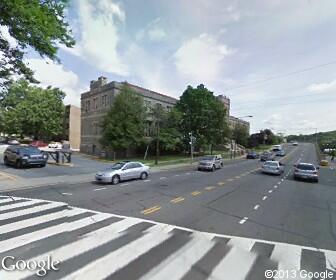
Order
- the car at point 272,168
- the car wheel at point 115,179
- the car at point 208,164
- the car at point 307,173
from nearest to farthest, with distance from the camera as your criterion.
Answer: the car wheel at point 115,179
the car at point 307,173
the car at point 272,168
the car at point 208,164

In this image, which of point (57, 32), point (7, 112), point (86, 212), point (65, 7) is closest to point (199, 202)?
point (86, 212)

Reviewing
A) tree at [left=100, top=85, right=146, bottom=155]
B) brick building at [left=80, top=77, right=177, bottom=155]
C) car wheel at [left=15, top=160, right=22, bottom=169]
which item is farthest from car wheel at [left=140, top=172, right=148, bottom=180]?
brick building at [left=80, top=77, right=177, bottom=155]

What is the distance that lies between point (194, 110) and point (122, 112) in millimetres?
15257

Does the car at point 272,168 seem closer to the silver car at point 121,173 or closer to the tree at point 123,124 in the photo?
the silver car at point 121,173

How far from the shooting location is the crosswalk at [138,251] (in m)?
5.35

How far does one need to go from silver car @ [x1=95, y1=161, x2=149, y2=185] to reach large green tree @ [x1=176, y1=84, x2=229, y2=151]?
26.5 m

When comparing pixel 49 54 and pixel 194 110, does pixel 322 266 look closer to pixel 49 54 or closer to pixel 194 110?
pixel 49 54

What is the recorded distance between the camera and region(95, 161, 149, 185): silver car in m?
17.4

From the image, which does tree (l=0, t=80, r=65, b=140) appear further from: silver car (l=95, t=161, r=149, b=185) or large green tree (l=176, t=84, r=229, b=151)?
silver car (l=95, t=161, r=149, b=185)

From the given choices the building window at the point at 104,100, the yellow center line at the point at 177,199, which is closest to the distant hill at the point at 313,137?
the building window at the point at 104,100

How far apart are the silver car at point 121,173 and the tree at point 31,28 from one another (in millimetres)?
7358

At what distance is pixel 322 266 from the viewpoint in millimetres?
6008

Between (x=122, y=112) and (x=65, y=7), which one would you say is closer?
(x=65, y=7)

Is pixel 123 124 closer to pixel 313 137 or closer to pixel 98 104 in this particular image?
pixel 98 104
